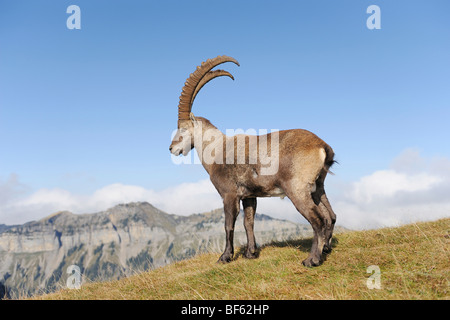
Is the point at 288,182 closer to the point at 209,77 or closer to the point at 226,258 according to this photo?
the point at 226,258

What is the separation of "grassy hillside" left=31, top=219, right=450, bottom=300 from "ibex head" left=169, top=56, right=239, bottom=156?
13.4 ft

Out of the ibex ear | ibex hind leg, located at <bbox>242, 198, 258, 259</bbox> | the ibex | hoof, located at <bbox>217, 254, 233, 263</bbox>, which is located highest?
the ibex ear

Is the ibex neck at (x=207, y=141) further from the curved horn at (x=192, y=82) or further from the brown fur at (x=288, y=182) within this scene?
the curved horn at (x=192, y=82)

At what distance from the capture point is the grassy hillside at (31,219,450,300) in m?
6.66

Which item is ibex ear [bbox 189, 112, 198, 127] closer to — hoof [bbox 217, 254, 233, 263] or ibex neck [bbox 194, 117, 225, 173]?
ibex neck [bbox 194, 117, 225, 173]

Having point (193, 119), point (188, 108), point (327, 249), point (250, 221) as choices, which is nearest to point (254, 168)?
point (250, 221)

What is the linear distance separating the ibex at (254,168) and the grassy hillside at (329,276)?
81 centimetres

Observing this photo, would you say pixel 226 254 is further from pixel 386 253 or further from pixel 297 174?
pixel 386 253

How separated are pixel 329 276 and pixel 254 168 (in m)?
3.48

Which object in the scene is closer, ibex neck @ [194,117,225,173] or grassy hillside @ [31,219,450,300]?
grassy hillside @ [31,219,450,300]

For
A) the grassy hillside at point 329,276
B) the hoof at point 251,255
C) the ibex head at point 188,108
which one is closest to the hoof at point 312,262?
the grassy hillside at point 329,276

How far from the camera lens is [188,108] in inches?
464

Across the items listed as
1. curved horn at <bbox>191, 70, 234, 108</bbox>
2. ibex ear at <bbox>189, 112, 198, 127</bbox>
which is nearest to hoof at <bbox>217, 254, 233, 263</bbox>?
ibex ear at <bbox>189, 112, 198, 127</bbox>
